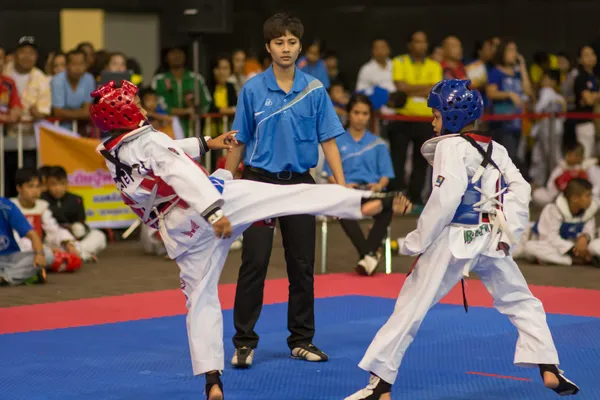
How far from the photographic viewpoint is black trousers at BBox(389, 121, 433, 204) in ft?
40.2

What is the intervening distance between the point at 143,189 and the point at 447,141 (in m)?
1.39

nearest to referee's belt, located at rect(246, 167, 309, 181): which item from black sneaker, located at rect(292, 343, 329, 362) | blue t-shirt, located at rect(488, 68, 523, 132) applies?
black sneaker, located at rect(292, 343, 329, 362)

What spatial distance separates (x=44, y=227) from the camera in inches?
371

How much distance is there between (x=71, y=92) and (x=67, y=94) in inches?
1.9

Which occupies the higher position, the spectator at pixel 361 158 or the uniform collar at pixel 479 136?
the uniform collar at pixel 479 136

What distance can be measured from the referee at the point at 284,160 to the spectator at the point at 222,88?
6577 mm

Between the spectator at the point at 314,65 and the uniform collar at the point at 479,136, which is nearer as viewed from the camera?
the uniform collar at the point at 479,136

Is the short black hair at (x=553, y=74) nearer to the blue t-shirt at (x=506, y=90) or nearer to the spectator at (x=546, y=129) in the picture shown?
the spectator at (x=546, y=129)

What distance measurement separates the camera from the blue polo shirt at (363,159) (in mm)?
9164

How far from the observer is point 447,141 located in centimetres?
471

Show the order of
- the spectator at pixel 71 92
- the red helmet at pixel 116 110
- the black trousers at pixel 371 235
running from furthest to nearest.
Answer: the spectator at pixel 71 92 → the black trousers at pixel 371 235 → the red helmet at pixel 116 110

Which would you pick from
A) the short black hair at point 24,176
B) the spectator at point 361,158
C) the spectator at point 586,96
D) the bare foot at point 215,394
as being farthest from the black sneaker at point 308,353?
the spectator at point 586,96

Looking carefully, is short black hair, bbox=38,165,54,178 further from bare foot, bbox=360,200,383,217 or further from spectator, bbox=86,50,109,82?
bare foot, bbox=360,200,383,217

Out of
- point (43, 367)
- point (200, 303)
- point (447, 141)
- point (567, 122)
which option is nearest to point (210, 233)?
point (200, 303)
